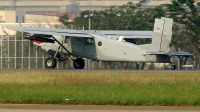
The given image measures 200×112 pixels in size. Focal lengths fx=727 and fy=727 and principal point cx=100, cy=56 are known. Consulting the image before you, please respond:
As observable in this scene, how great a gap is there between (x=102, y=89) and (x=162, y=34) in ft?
52.5

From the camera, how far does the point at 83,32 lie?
51750mm

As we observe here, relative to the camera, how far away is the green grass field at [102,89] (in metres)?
27.1

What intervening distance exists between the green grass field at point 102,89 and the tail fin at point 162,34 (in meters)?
6.82

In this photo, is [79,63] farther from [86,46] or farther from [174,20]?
[174,20]

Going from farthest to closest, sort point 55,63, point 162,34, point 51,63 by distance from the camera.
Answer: point 55,63, point 51,63, point 162,34

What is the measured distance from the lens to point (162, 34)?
4653cm

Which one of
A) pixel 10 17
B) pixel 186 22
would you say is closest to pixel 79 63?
pixel 186 22

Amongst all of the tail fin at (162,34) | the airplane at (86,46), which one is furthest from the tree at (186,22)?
the tail fin at (162,34)

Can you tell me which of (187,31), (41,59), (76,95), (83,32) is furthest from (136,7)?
(76,95)

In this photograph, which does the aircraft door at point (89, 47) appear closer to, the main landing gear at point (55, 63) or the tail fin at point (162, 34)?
the main landing gear at point (55, 63)

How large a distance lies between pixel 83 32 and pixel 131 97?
79.4 feet

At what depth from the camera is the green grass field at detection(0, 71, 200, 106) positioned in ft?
88.9

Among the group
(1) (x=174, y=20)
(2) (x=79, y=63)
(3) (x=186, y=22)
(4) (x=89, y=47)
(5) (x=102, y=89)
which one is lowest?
(5) (x=102, y=89)

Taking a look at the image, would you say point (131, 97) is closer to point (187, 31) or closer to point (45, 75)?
point (45, 75)
